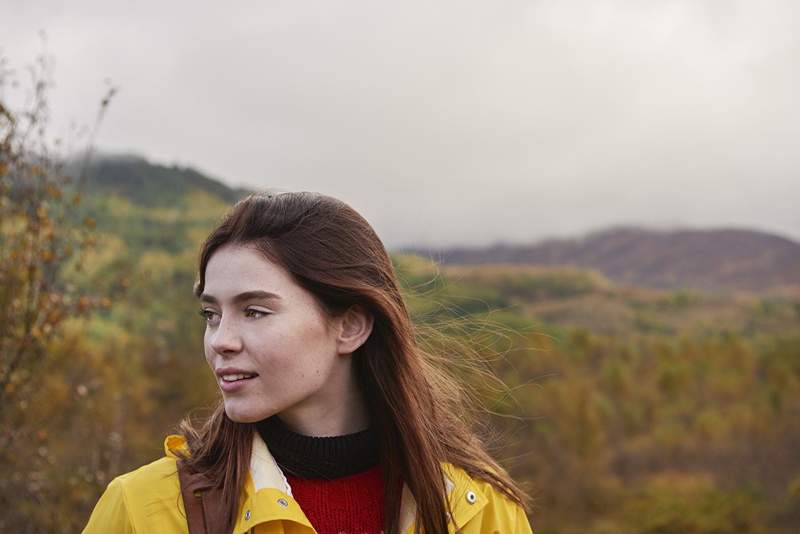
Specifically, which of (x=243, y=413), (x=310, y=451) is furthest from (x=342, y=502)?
(x=243, y=413)

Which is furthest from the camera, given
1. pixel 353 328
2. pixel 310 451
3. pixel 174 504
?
pixel 353 328

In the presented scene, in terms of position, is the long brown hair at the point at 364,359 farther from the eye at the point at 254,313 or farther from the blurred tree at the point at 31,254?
the blurred tree at the point at 31,254

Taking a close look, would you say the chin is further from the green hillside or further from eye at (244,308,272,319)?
the green hillside

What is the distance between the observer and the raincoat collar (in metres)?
1.93

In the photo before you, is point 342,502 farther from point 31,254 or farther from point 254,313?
point 31,254

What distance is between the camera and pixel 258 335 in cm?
200

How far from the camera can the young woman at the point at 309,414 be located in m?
1.96

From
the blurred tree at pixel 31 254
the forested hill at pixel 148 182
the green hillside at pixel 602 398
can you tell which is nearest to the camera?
the blurred tree at pixel 31 254

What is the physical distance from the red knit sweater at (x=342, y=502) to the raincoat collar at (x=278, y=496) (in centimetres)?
6

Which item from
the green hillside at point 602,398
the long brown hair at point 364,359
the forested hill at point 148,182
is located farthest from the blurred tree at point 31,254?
the green hillside at point 602,398

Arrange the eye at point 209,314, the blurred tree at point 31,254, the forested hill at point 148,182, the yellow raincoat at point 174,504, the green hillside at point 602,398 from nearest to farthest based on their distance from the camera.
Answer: the yellow raincoat at point 174,504 < the eye at point 209,314 < the blurred tree at point 31,254 < the forested hill at point 148,182 < the green hillside at point 602,398

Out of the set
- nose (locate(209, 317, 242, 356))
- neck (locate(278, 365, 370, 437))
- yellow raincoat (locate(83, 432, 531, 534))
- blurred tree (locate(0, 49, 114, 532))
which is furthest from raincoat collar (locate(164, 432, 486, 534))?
blurred tree (locate(0, 49, 114, 532))

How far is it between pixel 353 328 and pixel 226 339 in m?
0.39

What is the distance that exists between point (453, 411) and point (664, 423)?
19241 mm
